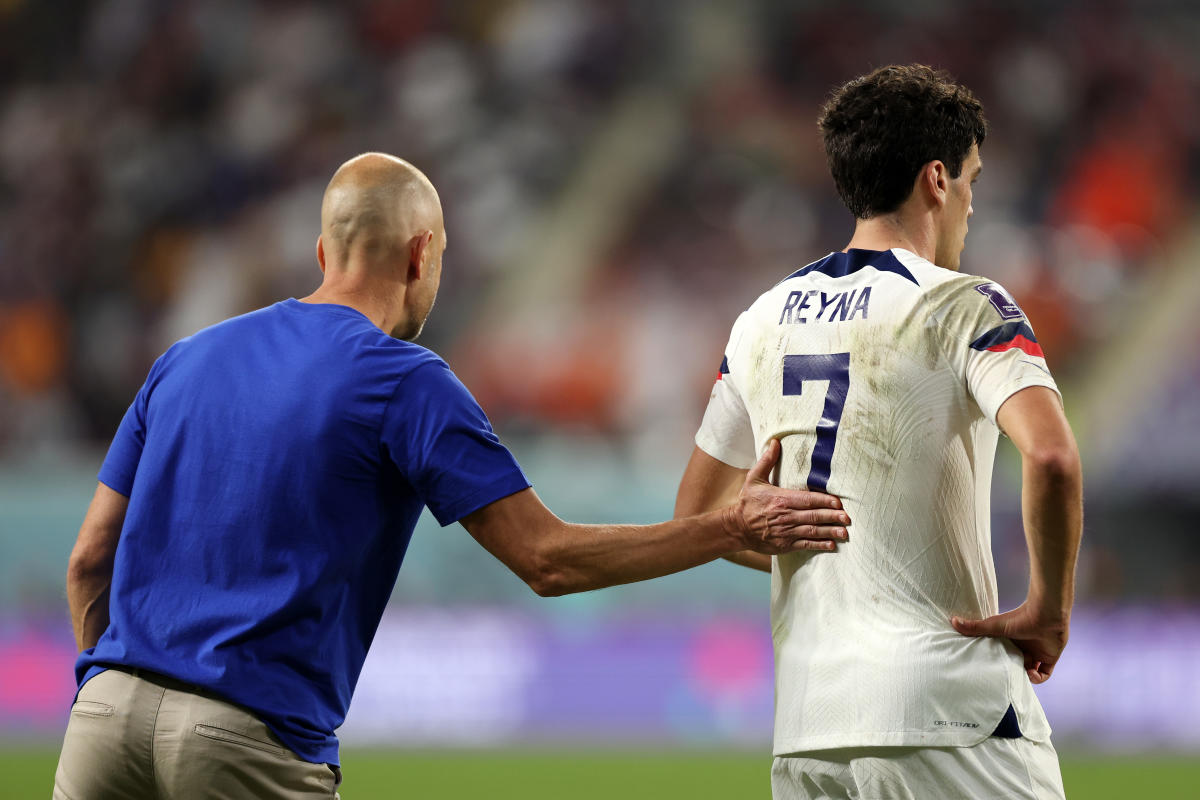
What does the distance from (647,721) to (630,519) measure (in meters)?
1.47

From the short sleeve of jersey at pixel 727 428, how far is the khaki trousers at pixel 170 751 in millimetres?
1067

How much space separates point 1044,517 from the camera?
7.73 feet

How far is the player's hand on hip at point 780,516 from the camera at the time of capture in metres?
2.55

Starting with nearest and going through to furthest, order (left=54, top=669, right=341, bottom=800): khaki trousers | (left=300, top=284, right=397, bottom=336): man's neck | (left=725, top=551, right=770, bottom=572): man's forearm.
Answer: (left=54, top=669, right=341, bottom=800): khaki trousers
(left=300, top=284, right=397, bottom=336): man's neck
(left=725, top=551, right=770, bottom=572): man's forearm

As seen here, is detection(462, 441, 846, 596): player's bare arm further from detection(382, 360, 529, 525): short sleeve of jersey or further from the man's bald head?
the man's bald head

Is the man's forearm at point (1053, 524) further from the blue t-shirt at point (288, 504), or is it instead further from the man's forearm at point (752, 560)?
the blue t-shirt at point (288, 504)

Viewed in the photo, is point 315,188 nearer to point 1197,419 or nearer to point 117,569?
point 1197,419

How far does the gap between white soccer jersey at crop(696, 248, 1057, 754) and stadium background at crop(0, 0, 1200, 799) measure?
19.6ft

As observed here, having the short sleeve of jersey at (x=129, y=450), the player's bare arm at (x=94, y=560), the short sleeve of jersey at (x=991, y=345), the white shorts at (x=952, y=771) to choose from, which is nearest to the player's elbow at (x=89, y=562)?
the player's bare arm at (x=94, y=560)

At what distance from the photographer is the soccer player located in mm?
2396

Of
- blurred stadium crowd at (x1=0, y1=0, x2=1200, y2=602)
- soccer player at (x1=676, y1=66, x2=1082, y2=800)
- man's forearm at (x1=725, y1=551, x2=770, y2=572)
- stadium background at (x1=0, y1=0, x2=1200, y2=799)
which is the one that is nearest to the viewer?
soccer player at (x1=676, y1=66, x2=1082, y2=800)

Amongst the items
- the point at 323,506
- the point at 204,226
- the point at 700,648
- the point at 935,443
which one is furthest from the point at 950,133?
the point at 204,226

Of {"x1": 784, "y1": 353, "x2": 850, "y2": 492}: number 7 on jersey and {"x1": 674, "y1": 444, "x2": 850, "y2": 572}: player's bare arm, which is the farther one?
{"x1": 674, "y1": 444, "x2": 850, "y2": 572}: player's bare arm

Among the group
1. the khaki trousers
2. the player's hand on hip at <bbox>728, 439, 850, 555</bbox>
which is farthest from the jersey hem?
the khaki trousers
